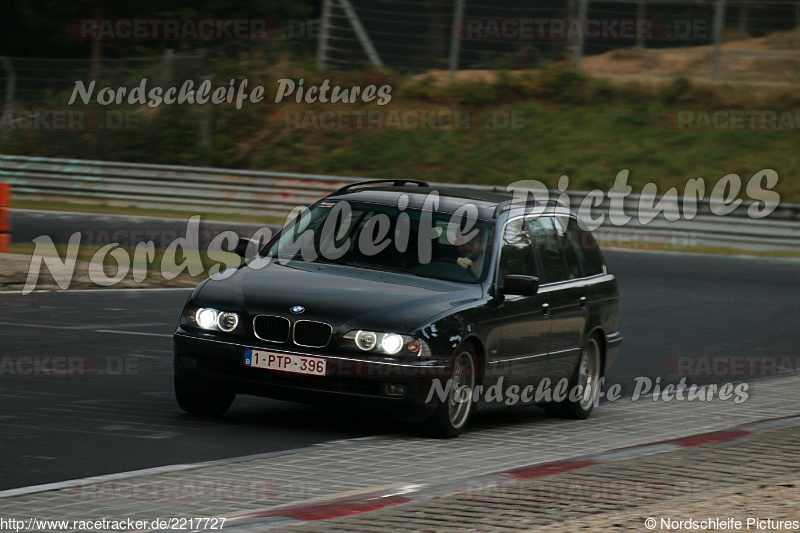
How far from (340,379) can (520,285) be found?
1535 millimetres

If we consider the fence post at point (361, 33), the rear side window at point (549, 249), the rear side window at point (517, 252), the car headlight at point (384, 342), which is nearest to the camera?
the car headlight at point (384, 342)

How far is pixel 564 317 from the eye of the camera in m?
10.7

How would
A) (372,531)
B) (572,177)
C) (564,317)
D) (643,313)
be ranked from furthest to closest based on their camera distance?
(572,177), (643,313), (564,317), (372,531)

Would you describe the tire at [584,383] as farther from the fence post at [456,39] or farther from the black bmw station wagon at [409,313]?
the fence post at [456,39]

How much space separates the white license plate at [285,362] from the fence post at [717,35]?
2716 centimetres

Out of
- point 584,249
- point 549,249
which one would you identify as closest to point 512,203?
point 549,249

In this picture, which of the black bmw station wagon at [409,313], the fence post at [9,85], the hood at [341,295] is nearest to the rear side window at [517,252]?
the black bmw station wagon at [409,313]

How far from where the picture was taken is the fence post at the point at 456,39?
1387 inches

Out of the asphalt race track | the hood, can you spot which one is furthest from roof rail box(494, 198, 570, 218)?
the asphalt race track

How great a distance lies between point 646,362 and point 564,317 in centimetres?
389

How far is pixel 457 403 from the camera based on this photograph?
930 cm

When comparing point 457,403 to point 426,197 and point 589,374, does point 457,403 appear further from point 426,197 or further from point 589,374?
point 589,374

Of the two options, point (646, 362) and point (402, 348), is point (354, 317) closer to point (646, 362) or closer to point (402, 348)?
point (402, 348)

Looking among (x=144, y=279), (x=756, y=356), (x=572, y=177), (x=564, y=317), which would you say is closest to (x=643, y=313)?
(x=756, y=356)
